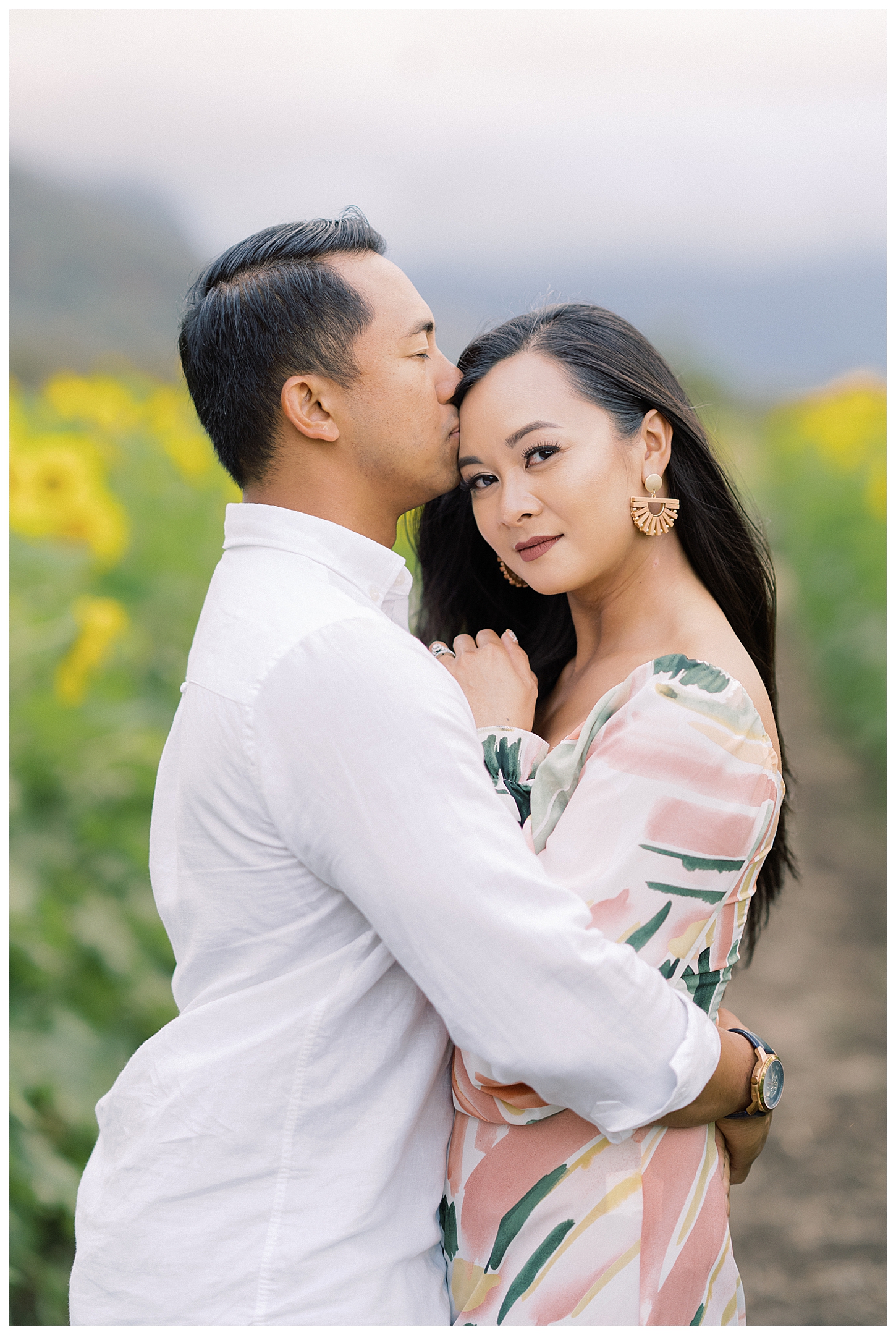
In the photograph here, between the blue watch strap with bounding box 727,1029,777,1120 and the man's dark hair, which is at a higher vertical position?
the man's dark hair

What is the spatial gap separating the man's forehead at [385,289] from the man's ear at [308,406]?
0.15 meters

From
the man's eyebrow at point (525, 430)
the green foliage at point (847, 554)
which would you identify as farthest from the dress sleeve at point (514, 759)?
the green foliage at point (847, 554)

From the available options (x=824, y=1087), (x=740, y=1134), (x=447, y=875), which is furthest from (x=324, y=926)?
(x=824, y=1087)

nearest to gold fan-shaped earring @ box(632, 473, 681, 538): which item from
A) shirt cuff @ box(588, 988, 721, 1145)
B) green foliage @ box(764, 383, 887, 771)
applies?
shirt cuff @ box(588, 988, 721, 1145)

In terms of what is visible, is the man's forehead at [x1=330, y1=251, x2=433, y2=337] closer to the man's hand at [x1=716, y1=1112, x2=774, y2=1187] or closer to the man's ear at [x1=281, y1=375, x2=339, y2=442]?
the man's ear at [x1=281, y1=375, x2=339, y2=442]

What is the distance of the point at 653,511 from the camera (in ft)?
6.42

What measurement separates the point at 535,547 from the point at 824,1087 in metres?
3.50

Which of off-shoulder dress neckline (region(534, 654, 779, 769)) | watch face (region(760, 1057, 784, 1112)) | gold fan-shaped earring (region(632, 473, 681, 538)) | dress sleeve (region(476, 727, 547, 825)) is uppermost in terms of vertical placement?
gold fan-shaped earring (region(632, 473, 681, 538))

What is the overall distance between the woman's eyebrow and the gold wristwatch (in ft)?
3.30

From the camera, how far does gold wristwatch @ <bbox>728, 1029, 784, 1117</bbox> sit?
1.72 metres

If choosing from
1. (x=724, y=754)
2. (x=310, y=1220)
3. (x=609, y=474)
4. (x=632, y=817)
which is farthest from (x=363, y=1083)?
(x=609, y=474)

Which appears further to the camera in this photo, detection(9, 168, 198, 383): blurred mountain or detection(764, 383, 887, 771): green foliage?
detection(9, 168, 198, 383): blurred mountain

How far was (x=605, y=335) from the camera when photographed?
1963mm

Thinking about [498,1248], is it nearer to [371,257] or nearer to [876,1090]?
[371,257]
